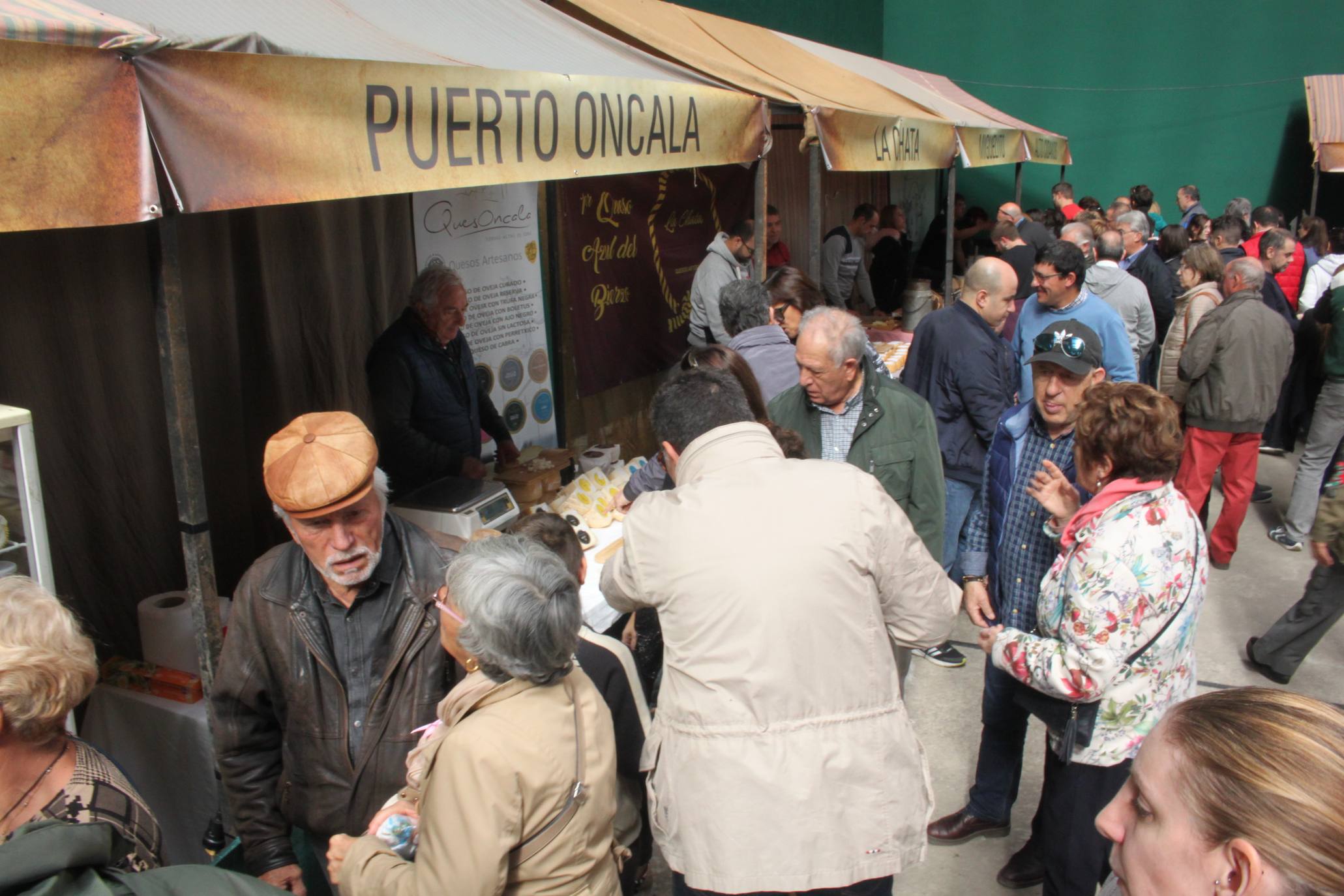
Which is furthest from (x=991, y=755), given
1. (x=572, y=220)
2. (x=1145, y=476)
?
(x=572, y=220)

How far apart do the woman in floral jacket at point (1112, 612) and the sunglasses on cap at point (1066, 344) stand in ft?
1.82

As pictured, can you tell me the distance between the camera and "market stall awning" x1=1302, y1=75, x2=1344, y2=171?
13.8m

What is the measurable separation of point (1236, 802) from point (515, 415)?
14.8 feet

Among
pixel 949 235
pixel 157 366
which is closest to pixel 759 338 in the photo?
pixel 157 366

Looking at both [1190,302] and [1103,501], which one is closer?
[1103,501]

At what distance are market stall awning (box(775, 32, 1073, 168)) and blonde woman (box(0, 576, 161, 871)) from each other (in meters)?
7.11

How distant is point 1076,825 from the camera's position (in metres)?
2.44

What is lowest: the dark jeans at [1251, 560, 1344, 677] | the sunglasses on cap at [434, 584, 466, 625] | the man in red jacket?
the dark jeans at [1251, 560, 1344, 677]

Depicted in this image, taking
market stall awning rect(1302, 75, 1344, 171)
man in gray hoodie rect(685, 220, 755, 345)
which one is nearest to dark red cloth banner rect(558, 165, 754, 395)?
man in gray hoodie rect(685, 220, 755, 345)

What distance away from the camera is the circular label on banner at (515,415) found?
5.16 meters

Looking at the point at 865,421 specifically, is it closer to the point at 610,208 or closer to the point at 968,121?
the point at 610,208

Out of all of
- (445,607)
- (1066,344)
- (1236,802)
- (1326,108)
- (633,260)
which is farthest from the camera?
(1326,108)

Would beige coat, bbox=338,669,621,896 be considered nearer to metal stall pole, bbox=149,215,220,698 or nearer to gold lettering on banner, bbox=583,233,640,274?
metal stall pole, bbox=149,215,220,698

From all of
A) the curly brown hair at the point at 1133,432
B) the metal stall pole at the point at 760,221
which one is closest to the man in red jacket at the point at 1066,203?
the metal stall pole at the point at 760,221
